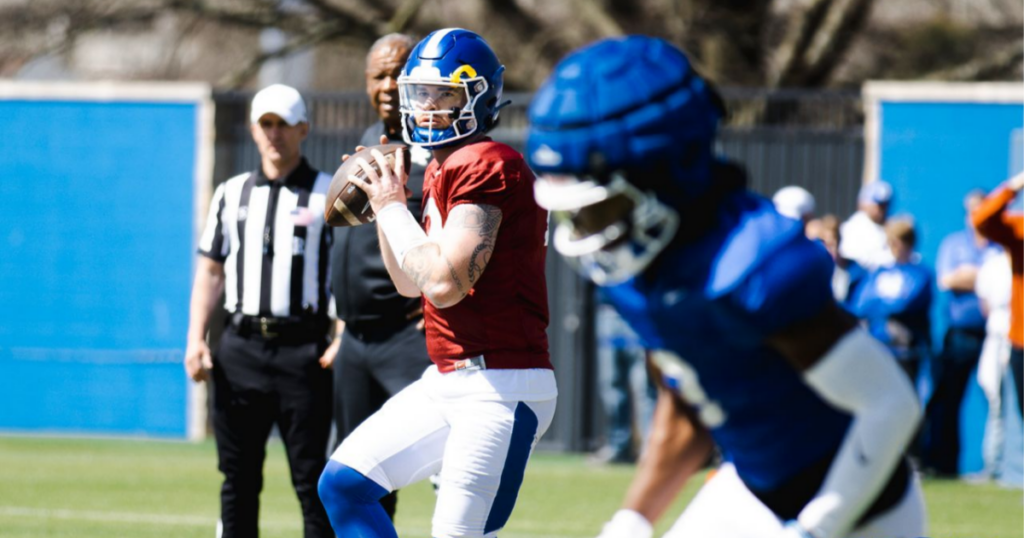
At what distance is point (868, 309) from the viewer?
1030cm

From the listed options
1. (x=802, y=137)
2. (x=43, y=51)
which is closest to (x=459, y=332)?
(x=802, y=137)

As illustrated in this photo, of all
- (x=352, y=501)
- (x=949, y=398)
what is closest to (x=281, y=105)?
(x=352, y=501)

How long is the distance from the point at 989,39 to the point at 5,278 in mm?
10779

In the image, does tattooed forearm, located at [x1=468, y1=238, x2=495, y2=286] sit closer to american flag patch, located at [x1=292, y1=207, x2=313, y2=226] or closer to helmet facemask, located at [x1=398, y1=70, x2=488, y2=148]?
helmet facemask, located at [x1=398, y1=70, x2=488, y2=148]

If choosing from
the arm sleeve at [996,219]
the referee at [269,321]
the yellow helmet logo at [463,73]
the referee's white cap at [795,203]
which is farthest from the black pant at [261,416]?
the referee's white cap at [795,203]

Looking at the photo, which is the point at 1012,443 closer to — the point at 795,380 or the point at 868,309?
the point at 868,309

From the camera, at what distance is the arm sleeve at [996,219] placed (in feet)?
26.1

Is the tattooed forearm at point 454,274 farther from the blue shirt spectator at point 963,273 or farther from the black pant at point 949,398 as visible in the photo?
the black pant at point 949,398

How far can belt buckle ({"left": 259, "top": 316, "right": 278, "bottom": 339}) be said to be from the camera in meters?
6.00

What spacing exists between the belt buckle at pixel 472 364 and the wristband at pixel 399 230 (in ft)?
1.13

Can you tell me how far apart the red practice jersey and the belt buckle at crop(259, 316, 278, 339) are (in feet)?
5.93

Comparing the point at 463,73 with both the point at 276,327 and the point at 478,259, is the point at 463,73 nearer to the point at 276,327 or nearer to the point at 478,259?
the point at 478,259

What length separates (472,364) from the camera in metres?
4.21

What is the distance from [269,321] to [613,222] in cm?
340
